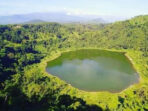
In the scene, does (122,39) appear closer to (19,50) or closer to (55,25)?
(55,25)

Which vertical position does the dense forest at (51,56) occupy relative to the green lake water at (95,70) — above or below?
above

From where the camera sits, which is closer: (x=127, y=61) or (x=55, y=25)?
(x=127, y=61)

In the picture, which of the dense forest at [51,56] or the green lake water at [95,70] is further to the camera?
the green lake water at [95,70]

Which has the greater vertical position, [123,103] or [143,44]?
[143,44]

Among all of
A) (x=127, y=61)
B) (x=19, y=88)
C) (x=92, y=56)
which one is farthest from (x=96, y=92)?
(x=92, y=56)
